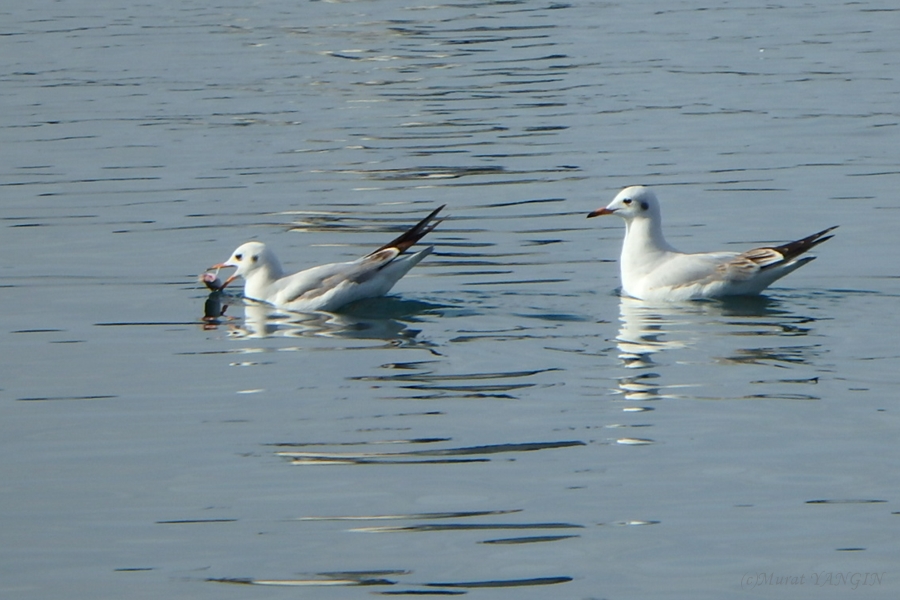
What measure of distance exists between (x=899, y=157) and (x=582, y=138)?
4.64 meters

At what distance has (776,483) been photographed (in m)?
8.47

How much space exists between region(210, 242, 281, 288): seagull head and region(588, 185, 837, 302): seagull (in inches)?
111

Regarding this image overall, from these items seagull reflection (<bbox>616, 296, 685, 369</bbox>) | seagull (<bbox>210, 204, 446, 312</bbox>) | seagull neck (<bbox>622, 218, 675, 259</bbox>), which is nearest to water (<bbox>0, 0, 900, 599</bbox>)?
seagull reflection (<bbox>616, 296, 685, 369</bbox>)

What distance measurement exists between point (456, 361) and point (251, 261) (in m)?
3.15

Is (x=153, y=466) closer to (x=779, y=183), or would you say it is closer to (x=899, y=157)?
(x=779, y=183)

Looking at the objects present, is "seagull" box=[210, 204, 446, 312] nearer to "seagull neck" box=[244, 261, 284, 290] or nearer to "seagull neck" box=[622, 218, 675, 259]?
"seagull neck" box=[244, 261, 284, 290]

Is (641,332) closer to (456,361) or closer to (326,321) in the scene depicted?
(456,361)

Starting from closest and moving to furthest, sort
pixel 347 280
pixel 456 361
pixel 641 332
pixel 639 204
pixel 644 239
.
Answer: pixel 456 361, pixel 641 332, pixel 347 280, pixel 644 239, pixel 639 204

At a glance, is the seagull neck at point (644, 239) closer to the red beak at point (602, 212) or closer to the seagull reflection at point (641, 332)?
the red beak at point (602, 212)

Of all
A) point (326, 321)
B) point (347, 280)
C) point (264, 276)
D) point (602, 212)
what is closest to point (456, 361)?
point (326, 321)

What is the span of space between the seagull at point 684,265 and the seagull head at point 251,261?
9.23 feet

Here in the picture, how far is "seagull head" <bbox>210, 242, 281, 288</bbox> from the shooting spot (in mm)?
13906

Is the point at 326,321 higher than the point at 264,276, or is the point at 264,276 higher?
the point at 264,276

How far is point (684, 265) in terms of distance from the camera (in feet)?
43.4
